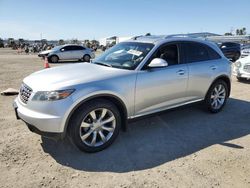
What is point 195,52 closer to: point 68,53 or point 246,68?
point 246,68

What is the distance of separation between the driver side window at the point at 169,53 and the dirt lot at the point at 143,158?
1.29 meters

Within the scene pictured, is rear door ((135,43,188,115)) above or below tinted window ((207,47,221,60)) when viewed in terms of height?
below

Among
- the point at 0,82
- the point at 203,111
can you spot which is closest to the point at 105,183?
the point at 203,111

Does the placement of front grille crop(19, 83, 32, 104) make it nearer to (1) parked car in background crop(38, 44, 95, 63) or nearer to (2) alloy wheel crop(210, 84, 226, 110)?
(2) alloy wheel crop(210, 84, 226, 110)

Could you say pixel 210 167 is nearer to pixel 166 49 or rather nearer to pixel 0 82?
pixel 166 49

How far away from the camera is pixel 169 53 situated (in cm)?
489

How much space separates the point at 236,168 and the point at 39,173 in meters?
2.71

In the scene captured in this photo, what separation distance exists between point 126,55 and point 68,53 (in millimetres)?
16441

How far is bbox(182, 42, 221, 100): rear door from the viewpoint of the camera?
5100 millimetres

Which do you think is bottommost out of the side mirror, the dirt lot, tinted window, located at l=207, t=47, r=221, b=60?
the dirt lot

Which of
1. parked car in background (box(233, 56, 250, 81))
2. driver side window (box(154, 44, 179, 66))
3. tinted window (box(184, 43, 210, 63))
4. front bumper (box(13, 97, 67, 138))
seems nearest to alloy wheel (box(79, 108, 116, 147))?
front bumper (box(13, 97, 67, 138))

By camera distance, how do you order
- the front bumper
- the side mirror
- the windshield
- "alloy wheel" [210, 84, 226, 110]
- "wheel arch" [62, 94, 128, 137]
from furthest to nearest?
"alloy wheel" [210, 84, 226, 110] < the windshield < the side mirror < "wheel arch" [62, 94, 128, 137] < the front bumper

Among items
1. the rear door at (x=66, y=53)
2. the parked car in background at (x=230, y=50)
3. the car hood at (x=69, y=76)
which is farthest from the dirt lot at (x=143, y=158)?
the parked car in background at (x=230, y=50)

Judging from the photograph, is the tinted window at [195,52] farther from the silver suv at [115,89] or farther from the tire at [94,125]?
the tire at [94,125]
